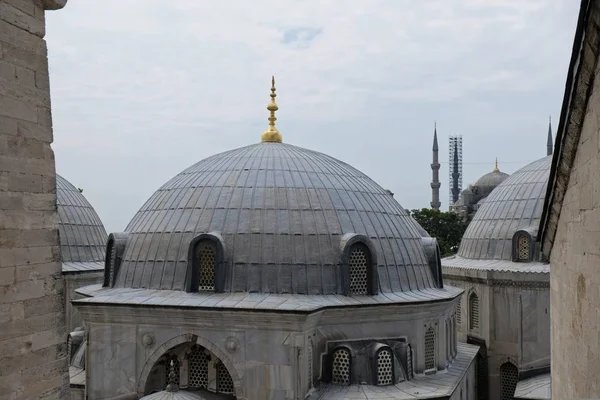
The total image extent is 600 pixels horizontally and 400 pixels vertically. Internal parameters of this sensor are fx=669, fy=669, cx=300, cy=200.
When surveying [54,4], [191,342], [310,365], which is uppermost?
[54,4]

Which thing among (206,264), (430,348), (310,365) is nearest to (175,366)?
(206,264)

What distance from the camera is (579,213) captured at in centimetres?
723

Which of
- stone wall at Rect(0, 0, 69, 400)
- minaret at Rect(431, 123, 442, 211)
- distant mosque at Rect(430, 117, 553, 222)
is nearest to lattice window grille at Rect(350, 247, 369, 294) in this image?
stone wall at Rect(0, 0, 69, 400)

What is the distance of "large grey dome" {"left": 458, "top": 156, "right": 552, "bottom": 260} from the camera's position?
74.8 feet

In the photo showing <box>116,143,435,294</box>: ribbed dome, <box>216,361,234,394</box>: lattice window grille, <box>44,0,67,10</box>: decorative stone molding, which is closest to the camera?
<box>44,0,67,10</box>: decorative stone molding

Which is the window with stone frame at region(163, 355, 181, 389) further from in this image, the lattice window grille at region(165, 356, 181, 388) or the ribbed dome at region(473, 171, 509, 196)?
the ribbed dome at region(473, 171, 509, 196)

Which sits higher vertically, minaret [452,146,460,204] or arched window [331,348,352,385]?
minaret [452,146,460,204]

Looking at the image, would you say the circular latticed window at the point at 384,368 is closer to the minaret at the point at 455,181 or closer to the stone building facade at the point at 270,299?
the stone building facade at the point at 270,299

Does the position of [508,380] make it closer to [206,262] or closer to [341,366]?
[341,366]

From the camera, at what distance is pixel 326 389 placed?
14586 millimetres

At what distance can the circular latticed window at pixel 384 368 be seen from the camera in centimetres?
1483

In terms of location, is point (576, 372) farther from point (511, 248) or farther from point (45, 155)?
point (511, 248)

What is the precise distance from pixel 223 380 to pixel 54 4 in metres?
9.73

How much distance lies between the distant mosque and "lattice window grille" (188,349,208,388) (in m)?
25.3
